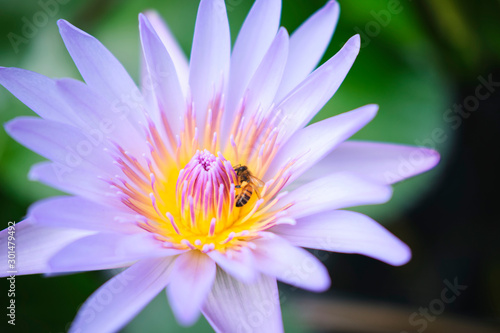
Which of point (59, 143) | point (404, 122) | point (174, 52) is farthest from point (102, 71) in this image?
point (404, 122)

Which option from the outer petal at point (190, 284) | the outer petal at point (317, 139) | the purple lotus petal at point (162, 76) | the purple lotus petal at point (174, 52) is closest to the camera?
the outer petal at point (190, 284)

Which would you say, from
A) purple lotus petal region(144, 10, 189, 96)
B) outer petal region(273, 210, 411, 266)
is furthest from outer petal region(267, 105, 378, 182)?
purple lotus petal region(144, 10, 189, 96)

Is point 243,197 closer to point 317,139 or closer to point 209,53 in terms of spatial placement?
point 317,139

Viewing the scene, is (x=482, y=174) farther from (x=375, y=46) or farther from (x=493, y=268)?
(x=375, y=46)

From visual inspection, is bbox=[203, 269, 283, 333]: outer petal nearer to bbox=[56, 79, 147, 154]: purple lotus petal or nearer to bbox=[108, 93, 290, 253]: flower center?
bbox=[108, 93, 290, 253]: flower center

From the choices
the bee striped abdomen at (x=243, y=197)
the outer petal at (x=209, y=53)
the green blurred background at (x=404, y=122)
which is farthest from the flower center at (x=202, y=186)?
the green blurred background at (x=404, y=122)

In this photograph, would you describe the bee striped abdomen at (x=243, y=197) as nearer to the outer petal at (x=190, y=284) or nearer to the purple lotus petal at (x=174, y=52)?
the outer petal at (x=190, y=284)
